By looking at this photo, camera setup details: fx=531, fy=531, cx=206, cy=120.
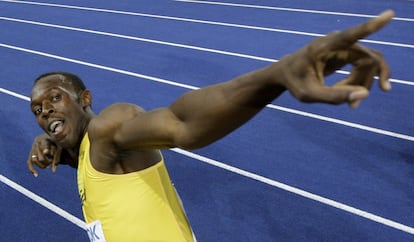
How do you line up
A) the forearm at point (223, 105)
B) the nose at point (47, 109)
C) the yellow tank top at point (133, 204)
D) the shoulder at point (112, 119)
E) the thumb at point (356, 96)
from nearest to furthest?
the thumb at point (356, 96), the forearm at point (223, 105), the shoulder at point (112, 119), the yellow tank top at point (133, 204), the nose at point (47, 109)

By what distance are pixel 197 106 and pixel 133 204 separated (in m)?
0.58

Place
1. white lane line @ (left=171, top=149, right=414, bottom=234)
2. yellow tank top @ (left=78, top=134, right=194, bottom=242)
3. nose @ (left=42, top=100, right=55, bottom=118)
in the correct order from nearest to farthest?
yellow tank top @ (left=78, top=134, right=194, bottom=242) → nose @ (left=42, top=100, right=55, bottom=118) → white lane line @ (left=171, top=149, right=414, bottom=234)

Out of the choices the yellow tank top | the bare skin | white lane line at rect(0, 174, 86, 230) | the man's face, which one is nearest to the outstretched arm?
the bare skin

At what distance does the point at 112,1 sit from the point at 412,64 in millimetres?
5423

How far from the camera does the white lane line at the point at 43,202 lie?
3.30 metres

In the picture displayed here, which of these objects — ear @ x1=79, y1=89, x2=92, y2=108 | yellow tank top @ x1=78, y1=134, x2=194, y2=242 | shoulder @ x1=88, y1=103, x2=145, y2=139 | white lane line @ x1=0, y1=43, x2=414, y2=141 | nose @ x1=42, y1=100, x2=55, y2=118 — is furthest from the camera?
white lane line @ x1=0, y1=43, x2=414, y2=141

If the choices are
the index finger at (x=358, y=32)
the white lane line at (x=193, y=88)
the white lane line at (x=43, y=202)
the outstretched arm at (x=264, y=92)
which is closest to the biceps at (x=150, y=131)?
the outstretched arm at (x=264, y=92)

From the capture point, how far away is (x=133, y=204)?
175 cm

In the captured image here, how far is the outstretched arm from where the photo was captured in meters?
0.98

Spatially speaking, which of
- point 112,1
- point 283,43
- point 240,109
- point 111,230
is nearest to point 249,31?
point 283,43

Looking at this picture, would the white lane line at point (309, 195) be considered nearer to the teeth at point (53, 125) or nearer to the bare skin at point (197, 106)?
the bare skin at point (197, 106)

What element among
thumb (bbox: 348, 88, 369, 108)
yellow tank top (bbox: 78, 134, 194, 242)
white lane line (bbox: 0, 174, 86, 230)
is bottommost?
white lane line (bbox: 0, 174, 86, 230)

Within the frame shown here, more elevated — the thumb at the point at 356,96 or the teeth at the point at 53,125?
the thumb at the point at 356,96

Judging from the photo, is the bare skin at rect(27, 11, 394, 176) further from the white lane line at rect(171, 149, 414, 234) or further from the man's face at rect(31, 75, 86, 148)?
the white lane line at rect(171, 149, 414, 234)
